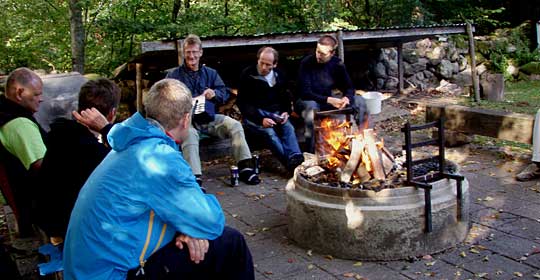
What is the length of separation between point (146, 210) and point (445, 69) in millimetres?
12228

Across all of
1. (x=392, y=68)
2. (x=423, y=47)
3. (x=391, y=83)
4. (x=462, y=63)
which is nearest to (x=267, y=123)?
(x=391, y=83)

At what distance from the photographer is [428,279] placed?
3498 mm

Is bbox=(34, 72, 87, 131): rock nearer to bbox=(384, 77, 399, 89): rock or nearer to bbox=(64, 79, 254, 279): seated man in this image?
bbox=(64, 79, 254, 279): seated man

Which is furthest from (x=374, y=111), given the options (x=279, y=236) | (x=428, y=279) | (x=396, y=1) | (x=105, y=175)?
(x=396, y=1)

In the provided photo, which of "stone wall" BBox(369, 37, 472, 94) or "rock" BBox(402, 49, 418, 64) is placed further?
"rock" BBox(402, 49, 418, 64)

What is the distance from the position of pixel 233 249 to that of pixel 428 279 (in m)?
1.52

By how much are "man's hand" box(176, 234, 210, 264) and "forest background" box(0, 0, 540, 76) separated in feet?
32.1

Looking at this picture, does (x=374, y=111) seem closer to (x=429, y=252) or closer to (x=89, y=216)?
(x=429, y=252)

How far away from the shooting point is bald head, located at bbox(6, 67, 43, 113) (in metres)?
3.80

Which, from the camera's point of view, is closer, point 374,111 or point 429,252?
point 429,252

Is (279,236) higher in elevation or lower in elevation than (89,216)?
lower

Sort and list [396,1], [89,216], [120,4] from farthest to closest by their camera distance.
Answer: [396,1], [120,4], [89,216]

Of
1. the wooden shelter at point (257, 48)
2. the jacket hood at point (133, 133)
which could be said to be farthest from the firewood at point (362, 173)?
the wooden shelter at point (257, 48)

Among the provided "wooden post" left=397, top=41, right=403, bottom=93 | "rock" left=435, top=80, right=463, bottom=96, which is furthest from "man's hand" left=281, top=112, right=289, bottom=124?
"rock" left=435, top=80, right=463, bottom=96
